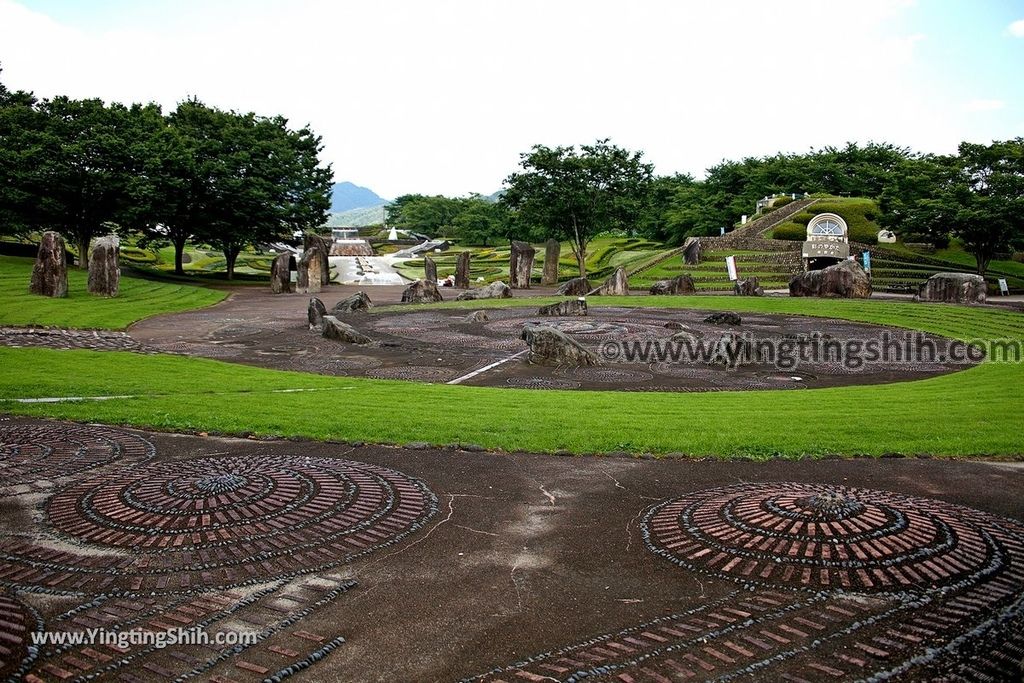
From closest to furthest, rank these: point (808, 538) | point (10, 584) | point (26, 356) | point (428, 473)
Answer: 1. point (10, 584)
2. point (808, 538)
3. point (428, 473)
4. point (26, 356)

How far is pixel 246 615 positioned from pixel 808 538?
15.9ft

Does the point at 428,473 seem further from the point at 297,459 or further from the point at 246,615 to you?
the point at 246,615

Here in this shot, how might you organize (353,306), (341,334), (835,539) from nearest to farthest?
(835,539), (341,334), (353,306)

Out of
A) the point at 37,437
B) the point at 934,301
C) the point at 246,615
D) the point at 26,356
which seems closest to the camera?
the point at 246,615

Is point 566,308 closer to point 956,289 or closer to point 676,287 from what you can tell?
point 676,287

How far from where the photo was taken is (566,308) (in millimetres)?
32281

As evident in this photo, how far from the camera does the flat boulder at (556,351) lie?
66.2 feet

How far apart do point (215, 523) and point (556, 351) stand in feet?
45.5

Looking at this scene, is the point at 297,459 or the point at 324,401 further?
the point at 324,401

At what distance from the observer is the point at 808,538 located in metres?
6.70

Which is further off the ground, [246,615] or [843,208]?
[843,208]

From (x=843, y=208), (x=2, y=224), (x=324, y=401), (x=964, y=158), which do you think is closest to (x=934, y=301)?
(x=964, y=158)

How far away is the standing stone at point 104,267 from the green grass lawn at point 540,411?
50.1 ft

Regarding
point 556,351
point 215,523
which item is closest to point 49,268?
point 556,351
